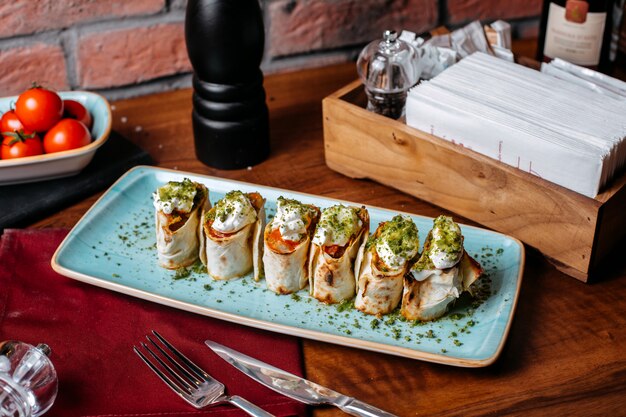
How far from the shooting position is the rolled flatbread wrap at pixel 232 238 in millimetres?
1080

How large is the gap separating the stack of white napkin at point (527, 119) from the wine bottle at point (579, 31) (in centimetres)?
20

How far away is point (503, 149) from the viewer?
1123 millimetres

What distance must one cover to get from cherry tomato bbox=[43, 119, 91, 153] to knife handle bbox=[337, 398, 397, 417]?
0.71m

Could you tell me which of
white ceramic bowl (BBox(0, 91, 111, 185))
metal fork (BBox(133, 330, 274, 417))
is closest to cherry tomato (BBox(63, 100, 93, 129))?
white ceramic bowl (BBox(0, 91, 111, 185))

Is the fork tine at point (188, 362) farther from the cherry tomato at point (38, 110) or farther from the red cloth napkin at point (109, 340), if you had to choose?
the cherry tomato at point (38, 110)

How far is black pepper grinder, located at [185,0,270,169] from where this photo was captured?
1.24 metres

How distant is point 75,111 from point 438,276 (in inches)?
30.6

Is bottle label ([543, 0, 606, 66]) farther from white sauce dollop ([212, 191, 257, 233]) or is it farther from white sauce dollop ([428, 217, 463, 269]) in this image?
white sauce dollop ([212, 191, 257, 233])

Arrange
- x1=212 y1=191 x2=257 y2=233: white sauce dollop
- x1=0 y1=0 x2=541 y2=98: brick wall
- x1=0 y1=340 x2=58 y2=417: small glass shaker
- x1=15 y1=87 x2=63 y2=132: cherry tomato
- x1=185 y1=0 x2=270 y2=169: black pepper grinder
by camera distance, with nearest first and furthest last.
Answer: x1=0 y1=340 x2=58 y2=417: small glass shaker → x1=212 y1=191 x2=257 y2=233: white sauce dollop → x1=185 y1=0 x2=270 y2=169: black pepper grinder → x1=15 y1=87 x2=63 y2=132: cherry tomato → x1=0 y1=0 x2=541 y2=98: brick wall

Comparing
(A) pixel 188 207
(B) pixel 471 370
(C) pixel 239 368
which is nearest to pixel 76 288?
(A) pixel 188 207

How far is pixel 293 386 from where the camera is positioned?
3.04 ft

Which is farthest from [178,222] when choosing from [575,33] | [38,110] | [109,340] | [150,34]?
[575,33]

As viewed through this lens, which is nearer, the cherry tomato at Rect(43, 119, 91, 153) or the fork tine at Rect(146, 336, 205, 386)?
the fork tine at Rect(146, 336, 205, 386)

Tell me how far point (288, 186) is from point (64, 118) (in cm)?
43
